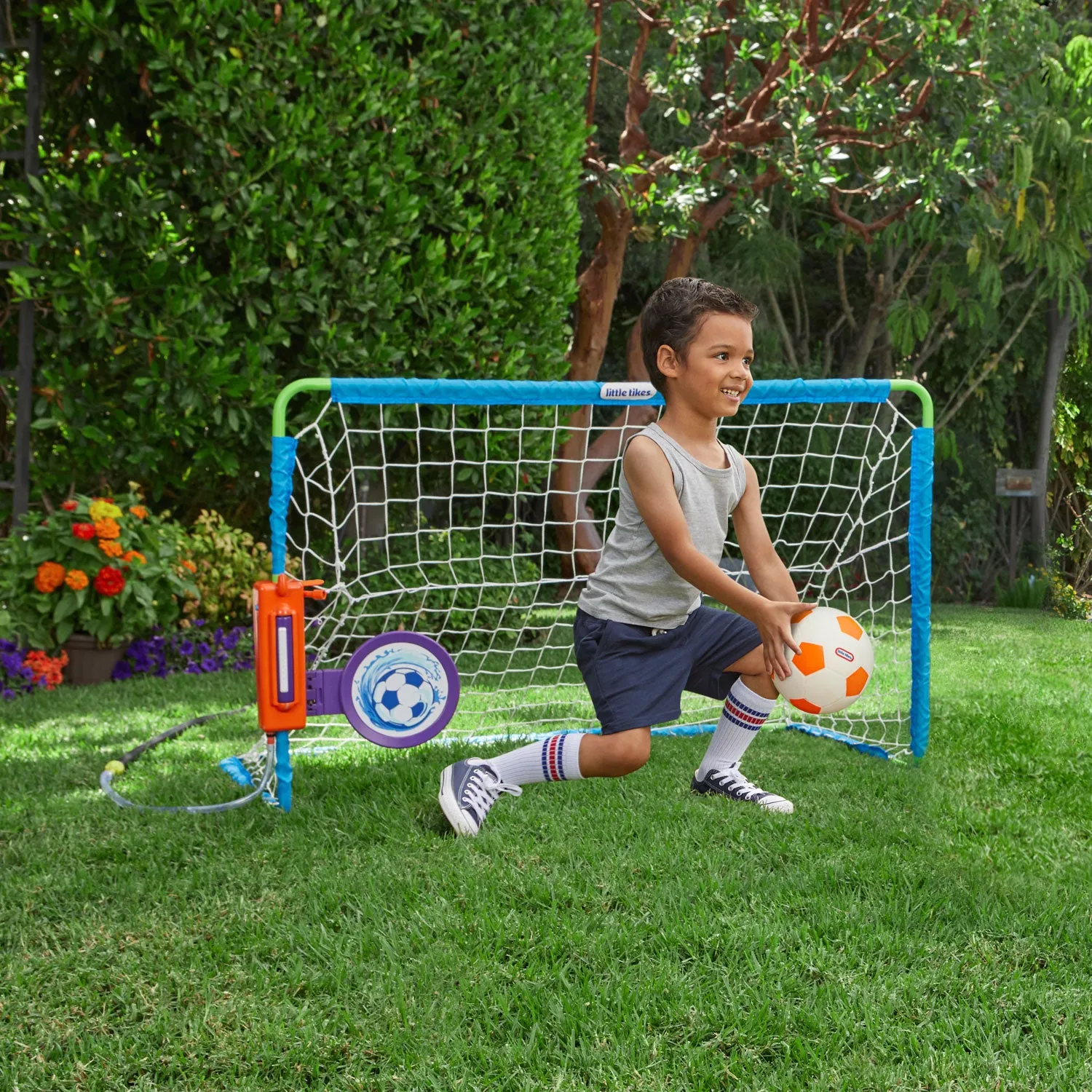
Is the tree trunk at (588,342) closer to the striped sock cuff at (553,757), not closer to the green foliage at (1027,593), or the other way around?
the green foliage at (1027,593)

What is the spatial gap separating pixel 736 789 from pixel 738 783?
0.09 ft

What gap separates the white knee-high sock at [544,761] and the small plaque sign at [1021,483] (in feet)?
27.3

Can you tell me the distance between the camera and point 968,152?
7.55 meters

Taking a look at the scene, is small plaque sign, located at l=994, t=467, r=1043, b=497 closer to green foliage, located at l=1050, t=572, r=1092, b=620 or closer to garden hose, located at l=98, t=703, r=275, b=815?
green foliage, located at l=1050, t=572, r=1092, b=620

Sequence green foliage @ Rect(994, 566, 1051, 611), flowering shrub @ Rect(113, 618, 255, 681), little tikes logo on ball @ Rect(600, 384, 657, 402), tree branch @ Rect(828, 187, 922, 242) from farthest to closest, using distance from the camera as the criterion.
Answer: green foliage @ Rect(994, 566, 1051, 611), tree branch @ Rect(828, 187, 922, 242), flowering shrub @ Rect(113, 618, 255, 681), little tikes logo on ball @ Rect(600, 384, 657, 402)

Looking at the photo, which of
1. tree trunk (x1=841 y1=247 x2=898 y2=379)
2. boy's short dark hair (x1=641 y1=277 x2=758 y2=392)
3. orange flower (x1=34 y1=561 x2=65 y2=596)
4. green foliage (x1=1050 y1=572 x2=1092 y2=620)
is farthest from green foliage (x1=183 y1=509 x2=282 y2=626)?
green foliage (x1=1050 y1=572 x2=1092 y2=620)

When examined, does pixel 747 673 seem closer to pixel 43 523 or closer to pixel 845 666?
pixel 845 666

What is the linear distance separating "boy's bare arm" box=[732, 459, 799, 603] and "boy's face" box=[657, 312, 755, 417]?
321mm

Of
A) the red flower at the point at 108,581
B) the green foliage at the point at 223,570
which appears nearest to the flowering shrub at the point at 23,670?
the red flower at the point at 108,581

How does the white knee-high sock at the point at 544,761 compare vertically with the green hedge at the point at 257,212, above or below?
below

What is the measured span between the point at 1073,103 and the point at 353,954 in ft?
28.1

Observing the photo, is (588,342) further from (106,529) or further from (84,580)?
(84,580)

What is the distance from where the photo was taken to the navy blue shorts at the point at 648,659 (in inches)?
126

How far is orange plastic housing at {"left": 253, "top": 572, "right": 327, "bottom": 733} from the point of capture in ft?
10.5
